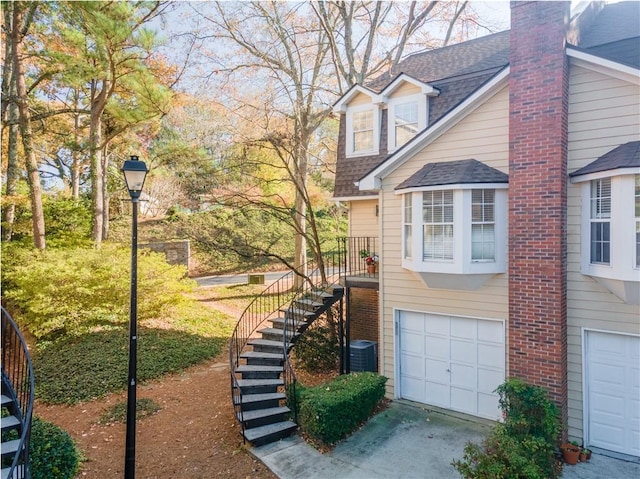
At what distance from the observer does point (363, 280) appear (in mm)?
10305

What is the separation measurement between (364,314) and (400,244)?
4100 millimetres

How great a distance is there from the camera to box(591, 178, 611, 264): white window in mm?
6750

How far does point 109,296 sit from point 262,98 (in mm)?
10230

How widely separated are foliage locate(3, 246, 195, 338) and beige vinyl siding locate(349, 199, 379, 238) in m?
6.84

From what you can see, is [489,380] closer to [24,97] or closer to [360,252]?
[360,252]

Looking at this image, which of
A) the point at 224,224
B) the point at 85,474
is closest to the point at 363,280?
the point at 85,474

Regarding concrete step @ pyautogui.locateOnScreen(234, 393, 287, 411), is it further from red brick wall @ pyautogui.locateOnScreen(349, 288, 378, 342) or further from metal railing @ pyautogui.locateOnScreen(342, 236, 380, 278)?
red brick wall @ pyautogui.locateOnScreen(349, 288, 378, 342)

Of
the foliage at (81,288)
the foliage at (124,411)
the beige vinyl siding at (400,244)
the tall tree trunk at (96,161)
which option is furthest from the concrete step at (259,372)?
the tall tree trunk at (96,161)

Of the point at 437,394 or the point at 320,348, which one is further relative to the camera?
the point at 320,348

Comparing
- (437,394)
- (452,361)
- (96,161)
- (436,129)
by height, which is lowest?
(437,394)

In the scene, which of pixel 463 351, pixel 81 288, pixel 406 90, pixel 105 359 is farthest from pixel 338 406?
pixel 81 288

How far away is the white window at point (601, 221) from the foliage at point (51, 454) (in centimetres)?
903

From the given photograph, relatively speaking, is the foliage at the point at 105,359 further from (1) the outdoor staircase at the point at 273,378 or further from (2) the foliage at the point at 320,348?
(2) the foliage at the point at 320,348

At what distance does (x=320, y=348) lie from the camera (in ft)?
37.8
